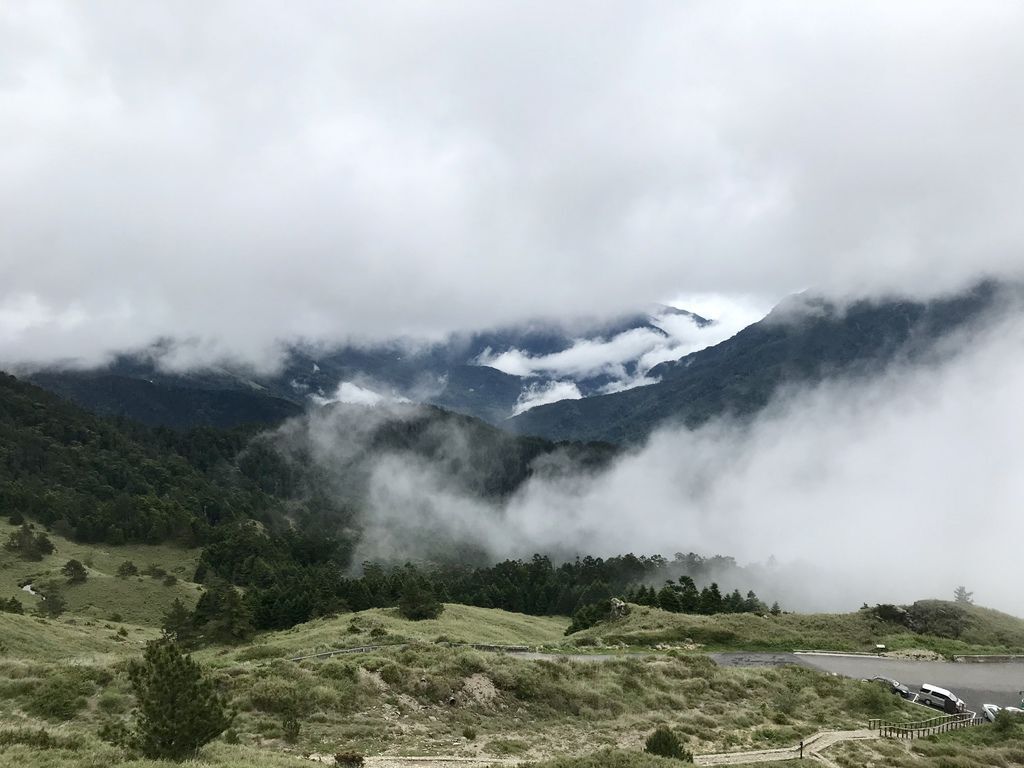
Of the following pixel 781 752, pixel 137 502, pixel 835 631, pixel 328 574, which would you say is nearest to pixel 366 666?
pixel 781 752

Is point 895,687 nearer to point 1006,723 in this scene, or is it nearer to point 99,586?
point 1006,723

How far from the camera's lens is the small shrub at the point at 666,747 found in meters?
29.5

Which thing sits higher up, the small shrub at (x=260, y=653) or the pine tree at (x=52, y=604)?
the small shrub at (x=260, y=653)

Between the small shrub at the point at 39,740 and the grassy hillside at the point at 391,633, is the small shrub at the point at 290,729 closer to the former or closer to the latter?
the small shrub at the point at 39,740

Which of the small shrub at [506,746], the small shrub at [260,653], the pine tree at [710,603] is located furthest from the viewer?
the pine tree at [710,603]

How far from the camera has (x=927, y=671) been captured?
193ft

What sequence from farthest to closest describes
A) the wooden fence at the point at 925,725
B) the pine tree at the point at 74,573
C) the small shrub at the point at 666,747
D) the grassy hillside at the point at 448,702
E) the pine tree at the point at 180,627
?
the pine tree at the point at 74,573
the pine tree at the point at 180,627
the wooden fence at the point at 925,725
the grassy hillside at the point at 448,702
the small shrub at the point at 666,747

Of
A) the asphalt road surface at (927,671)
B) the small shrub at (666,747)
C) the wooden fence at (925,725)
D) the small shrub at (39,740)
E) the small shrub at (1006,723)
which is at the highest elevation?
the small shrub at (39,740)

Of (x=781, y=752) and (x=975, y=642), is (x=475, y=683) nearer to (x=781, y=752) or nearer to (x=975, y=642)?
(x=781, y=752)

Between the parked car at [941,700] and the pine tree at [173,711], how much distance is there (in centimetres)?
4889

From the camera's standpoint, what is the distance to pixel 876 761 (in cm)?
3369

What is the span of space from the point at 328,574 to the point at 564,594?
61.8 m

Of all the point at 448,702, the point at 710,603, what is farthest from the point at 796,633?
the point at 448,702

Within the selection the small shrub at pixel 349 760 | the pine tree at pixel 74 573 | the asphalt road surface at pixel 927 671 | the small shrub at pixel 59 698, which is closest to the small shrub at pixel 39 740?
the small shrub at pixel 59 698
